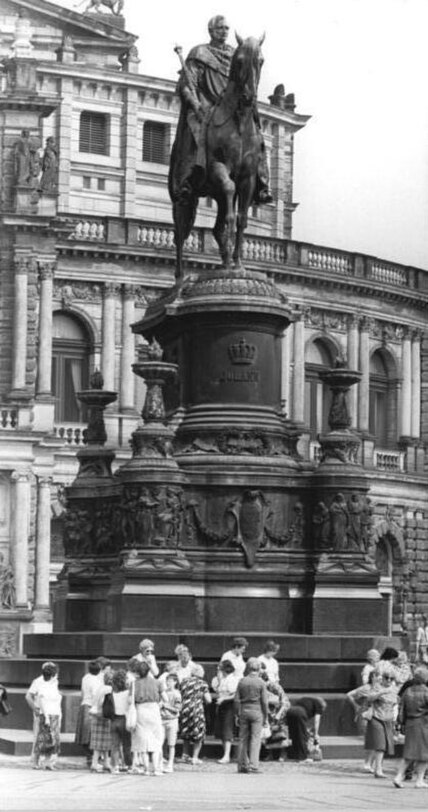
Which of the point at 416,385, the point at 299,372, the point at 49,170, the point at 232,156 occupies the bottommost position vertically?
the point at 232,156

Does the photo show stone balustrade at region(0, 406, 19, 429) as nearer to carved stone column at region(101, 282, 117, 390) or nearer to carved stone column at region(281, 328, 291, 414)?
carved stone column at region(101, 282, 117, 390)

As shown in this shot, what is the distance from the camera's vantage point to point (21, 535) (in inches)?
2559

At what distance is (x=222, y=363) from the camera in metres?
31.3

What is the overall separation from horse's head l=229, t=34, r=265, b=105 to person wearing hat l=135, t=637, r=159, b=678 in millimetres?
8184

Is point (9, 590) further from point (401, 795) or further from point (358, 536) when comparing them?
point (401, 795)

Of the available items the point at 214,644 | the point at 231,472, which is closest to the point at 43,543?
the point at 231,472

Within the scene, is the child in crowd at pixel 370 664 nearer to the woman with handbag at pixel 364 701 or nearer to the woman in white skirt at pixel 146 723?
the woman with handbag at pixel 364 701

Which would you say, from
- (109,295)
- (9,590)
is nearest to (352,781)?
(9,590)

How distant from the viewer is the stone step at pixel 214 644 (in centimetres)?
2912

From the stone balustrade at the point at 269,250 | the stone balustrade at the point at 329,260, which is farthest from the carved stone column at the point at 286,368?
the stone balustrade at the point at 329,260

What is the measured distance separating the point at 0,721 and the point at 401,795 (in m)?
7.40

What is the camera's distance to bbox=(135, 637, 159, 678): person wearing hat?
88.8 ft

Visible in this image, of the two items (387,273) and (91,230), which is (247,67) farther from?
(387,273)

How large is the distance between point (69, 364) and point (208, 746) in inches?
1853
